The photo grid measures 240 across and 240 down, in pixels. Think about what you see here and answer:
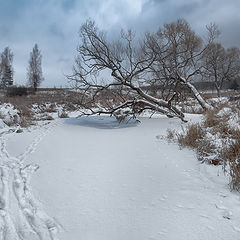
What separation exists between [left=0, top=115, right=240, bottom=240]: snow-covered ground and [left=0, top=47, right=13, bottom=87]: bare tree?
37.2 meters

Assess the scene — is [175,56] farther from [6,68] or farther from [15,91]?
[6,68]

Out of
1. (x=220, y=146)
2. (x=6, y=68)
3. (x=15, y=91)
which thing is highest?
(x=6, y=68)

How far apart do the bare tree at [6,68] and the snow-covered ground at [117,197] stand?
3719 cm

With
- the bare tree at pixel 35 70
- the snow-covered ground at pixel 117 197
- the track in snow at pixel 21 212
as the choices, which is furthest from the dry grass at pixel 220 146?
the bare tree at pixel 35 70

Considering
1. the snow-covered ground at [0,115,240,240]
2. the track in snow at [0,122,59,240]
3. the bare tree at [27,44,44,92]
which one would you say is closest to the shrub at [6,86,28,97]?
the bare tree at [27,44,44,92]

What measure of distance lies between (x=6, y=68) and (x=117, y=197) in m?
42.7

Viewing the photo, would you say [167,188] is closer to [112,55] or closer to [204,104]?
[112,55]

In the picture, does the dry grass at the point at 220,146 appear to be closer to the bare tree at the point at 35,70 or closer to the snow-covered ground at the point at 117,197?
the snow-covered ground at the point at 117,197

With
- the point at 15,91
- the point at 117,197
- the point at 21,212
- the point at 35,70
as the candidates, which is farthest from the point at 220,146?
the point at 35,70

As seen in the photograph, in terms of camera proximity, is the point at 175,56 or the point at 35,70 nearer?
the point at 175,56

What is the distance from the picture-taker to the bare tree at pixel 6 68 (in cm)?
3541

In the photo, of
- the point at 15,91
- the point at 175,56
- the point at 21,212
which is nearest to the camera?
the point at 21,212

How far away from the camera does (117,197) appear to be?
7.66ft

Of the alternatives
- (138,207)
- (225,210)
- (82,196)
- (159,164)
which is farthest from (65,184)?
(225,210)
